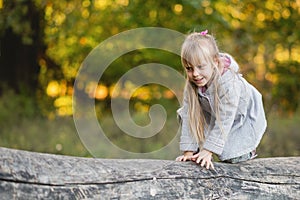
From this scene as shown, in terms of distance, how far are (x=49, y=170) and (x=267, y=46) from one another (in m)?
7.49

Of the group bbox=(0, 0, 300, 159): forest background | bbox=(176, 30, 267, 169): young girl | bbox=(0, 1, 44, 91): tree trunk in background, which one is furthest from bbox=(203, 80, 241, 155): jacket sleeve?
bbox=(0, 1, 44, 91): tree trunk in background

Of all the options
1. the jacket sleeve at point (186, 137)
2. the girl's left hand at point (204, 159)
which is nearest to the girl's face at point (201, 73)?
the jacket sleeve at point (186, 137)

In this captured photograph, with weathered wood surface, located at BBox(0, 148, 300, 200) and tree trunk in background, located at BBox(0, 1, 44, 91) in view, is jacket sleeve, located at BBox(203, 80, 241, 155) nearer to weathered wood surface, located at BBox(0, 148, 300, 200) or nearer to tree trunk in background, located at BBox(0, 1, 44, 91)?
weathered wood surface, located at BBox(0, 148, 300, 200)

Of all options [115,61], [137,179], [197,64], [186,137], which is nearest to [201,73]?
[197,64]

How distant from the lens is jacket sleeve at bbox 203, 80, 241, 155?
261 centimetres

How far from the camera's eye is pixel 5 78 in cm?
913

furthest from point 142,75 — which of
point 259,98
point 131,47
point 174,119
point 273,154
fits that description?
point 259,98

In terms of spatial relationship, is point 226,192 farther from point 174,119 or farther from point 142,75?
point 142,75

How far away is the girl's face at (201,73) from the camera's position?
265 centimetres

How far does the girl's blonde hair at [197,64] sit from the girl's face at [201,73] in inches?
0.5

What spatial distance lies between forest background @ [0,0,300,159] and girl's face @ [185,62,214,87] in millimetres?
2776

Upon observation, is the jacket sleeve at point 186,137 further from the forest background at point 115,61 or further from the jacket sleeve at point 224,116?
the forest background at point 115,61

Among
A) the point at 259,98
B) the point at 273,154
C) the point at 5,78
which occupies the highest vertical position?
the point at 5,78

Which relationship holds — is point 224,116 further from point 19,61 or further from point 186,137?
point 19,61
